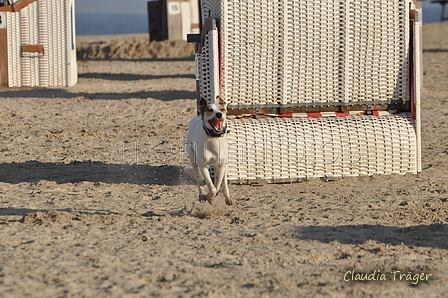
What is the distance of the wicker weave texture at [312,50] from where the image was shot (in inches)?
277

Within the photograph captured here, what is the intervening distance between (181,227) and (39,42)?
39.0ft

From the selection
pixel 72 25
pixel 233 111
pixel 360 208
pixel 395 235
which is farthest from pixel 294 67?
pixel 72 25

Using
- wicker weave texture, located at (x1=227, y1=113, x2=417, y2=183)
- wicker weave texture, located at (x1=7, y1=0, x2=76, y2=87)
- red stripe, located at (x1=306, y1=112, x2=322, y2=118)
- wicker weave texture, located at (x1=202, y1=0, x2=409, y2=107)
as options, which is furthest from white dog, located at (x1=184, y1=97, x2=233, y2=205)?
wicker weave texture, located at (x1=7, y1=0, x2=76, y2=87)

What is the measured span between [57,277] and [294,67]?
14.0ft

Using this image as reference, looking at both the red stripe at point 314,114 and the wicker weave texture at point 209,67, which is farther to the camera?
the red stripe at point 314,114

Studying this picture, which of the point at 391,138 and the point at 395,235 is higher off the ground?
the point at 391,138

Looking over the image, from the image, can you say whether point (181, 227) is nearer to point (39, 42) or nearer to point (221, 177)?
point (221, 177)

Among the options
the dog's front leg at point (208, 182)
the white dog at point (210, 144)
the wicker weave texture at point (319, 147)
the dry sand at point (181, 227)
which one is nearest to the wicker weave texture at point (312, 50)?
the wicker weave texture at point (319, 147)

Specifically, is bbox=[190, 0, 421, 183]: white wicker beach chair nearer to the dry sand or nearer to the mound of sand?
the dry sand

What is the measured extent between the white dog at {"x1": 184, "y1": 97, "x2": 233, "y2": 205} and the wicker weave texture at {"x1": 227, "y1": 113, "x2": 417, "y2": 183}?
3.71ft

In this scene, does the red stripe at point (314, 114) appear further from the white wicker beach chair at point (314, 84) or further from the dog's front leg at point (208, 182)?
the dog's front leg at point (208, 182)

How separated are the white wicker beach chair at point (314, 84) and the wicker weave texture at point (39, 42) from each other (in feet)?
30.0

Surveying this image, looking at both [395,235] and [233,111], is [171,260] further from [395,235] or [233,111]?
[233,111]

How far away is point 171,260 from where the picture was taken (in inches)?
170
